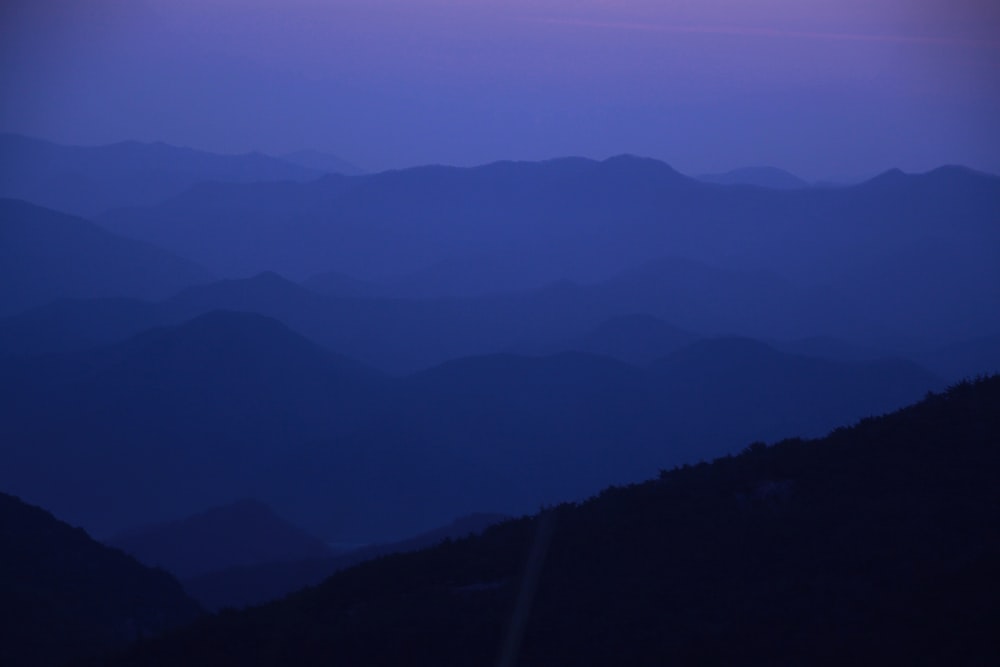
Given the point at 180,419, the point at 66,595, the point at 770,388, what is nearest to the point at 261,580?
the point at 66,595

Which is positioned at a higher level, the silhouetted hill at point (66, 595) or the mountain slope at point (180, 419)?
the mountain slope at point (180, 419)

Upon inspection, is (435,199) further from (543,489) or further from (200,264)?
(543,489)

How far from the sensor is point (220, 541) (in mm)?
41625

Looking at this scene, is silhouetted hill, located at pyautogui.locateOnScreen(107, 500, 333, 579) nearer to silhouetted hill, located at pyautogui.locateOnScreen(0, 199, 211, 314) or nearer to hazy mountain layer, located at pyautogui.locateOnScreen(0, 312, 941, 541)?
hazy mountain layer, located at pyautogui.locateOnScreen(0, 312, 941, 541)

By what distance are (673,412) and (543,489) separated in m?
14.8

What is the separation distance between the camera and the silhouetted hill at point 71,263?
127 m

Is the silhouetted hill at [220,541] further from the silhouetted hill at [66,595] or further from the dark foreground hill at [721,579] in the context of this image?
the dark foreground hill at [721,579]

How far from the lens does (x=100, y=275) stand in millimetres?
134750

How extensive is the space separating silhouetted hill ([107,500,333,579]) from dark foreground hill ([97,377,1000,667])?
29829 millimetres

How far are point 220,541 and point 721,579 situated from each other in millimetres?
37208

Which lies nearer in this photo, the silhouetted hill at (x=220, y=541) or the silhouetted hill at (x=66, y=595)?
the silhouetted hill at (x=66, y=595)

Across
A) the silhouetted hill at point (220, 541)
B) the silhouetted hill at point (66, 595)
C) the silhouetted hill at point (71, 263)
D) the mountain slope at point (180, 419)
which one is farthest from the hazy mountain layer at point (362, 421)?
the silhouetted hill at point (71, 263)

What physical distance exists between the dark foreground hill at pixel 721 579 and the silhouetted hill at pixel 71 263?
12311 cm

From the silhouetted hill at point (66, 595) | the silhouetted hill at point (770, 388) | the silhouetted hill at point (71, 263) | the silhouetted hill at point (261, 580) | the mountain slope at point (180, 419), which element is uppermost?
the silhouetted hill at point (71, 263)
